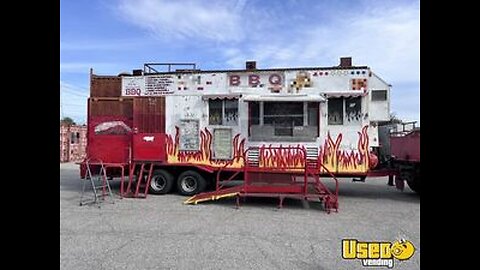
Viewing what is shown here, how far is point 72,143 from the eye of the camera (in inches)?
1113

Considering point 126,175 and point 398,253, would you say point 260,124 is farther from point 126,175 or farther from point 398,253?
point 398,253

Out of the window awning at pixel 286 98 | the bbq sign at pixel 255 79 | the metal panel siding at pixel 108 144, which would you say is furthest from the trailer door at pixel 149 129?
the window awning at pixel 286 98

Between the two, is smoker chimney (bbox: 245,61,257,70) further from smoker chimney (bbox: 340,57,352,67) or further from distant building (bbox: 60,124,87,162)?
distant building (bbox: 60,124,87,162)

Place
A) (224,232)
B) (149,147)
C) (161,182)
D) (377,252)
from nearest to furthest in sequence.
Result: (377,252) < (224,232) < (149,147) < (161,182)

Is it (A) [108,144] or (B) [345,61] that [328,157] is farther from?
(A) [108,144]

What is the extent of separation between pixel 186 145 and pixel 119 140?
7.40ft

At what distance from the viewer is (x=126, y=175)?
40.2ft

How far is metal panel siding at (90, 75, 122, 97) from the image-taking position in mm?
12258

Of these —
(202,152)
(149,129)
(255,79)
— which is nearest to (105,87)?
(149,129)

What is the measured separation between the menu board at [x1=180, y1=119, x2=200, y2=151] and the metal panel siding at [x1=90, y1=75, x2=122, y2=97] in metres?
2.60

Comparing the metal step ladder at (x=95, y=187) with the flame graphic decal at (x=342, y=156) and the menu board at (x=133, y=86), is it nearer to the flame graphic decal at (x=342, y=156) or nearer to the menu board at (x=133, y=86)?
the menu board at (x=133, y=86)

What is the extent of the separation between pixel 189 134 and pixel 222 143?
1.09 m

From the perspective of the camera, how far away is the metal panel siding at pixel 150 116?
11.7 meters
